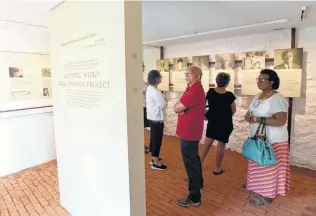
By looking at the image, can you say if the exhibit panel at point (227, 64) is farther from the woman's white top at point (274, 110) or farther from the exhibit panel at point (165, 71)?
the woman's white top at point (274, 110)

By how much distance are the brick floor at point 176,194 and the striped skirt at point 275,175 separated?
0.63 feet

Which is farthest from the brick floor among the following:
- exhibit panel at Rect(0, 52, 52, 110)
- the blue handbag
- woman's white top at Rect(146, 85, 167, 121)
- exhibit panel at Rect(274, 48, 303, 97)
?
exhibit panel at Rect(274, 48, 303, 97)

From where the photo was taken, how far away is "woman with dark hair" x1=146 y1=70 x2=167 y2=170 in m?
3.24

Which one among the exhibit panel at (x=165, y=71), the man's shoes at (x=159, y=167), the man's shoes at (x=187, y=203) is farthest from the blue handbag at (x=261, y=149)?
the exhibit panel at (x=165, y=71)

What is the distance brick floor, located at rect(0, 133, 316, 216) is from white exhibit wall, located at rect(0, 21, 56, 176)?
0.65 feet

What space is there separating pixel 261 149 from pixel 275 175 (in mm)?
358

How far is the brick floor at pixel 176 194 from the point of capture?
2.37 meters

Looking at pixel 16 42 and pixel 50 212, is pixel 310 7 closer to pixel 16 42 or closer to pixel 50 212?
pixel 50 212

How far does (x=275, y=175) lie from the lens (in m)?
2.35

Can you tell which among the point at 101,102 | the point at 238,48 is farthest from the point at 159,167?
the point at 238,48

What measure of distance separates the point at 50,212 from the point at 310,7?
348 centimetres

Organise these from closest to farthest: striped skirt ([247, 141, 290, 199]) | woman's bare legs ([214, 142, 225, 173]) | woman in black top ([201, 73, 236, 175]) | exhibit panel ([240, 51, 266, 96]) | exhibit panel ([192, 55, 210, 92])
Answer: striped skirt ([247, 141, 290, 199]), woman in black top ([201, 73, 236, 175]), woman's bare legs ([214, 142, 225, 173]), exhibit panel ([240, 51, 266, 96]), exhibit panel ([192, 55, 210, 92])

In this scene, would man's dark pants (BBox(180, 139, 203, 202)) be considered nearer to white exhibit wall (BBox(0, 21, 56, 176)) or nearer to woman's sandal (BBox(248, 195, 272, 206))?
woman's sandal (BBox(248, 195, 272, 206))

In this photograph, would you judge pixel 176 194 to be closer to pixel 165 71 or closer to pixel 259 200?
pixel 259 200
